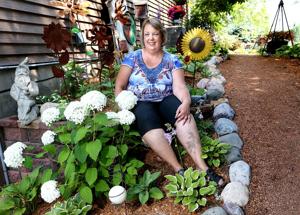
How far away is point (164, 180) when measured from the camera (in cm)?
247

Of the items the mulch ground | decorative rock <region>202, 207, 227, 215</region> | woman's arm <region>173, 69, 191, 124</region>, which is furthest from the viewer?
woman's arm <region>173, 69, 191, 124</region>

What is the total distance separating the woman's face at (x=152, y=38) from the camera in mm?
2609

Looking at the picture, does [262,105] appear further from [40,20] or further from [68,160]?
[40,20]

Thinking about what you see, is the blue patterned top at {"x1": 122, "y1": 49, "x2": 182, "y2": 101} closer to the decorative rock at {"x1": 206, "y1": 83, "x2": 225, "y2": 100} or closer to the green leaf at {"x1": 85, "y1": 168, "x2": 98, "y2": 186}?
the green leaf at {"x1": 85, "y1": 168, "x2": 98, "y2": 186}

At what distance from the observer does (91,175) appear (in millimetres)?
2137

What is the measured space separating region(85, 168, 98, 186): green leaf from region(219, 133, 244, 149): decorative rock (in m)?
1.23

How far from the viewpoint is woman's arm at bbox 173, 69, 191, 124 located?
93.9 inches

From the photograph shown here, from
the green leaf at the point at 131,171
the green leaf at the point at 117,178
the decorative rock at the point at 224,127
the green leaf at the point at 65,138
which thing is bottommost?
the green leaf at the point at 117,178

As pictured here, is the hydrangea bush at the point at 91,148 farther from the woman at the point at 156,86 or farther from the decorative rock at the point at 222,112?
the decorative rock at the point at 222,112

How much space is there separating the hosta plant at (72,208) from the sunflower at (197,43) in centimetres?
212

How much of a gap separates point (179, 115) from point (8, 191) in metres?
1.46

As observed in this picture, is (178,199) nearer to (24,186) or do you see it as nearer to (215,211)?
(215,211)

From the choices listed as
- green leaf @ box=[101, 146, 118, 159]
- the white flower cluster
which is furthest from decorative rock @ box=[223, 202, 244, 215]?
the white flower cluster

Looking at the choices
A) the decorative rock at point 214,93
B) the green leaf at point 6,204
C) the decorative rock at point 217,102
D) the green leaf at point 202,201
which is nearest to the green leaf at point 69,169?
the green leaf at point 6,204
